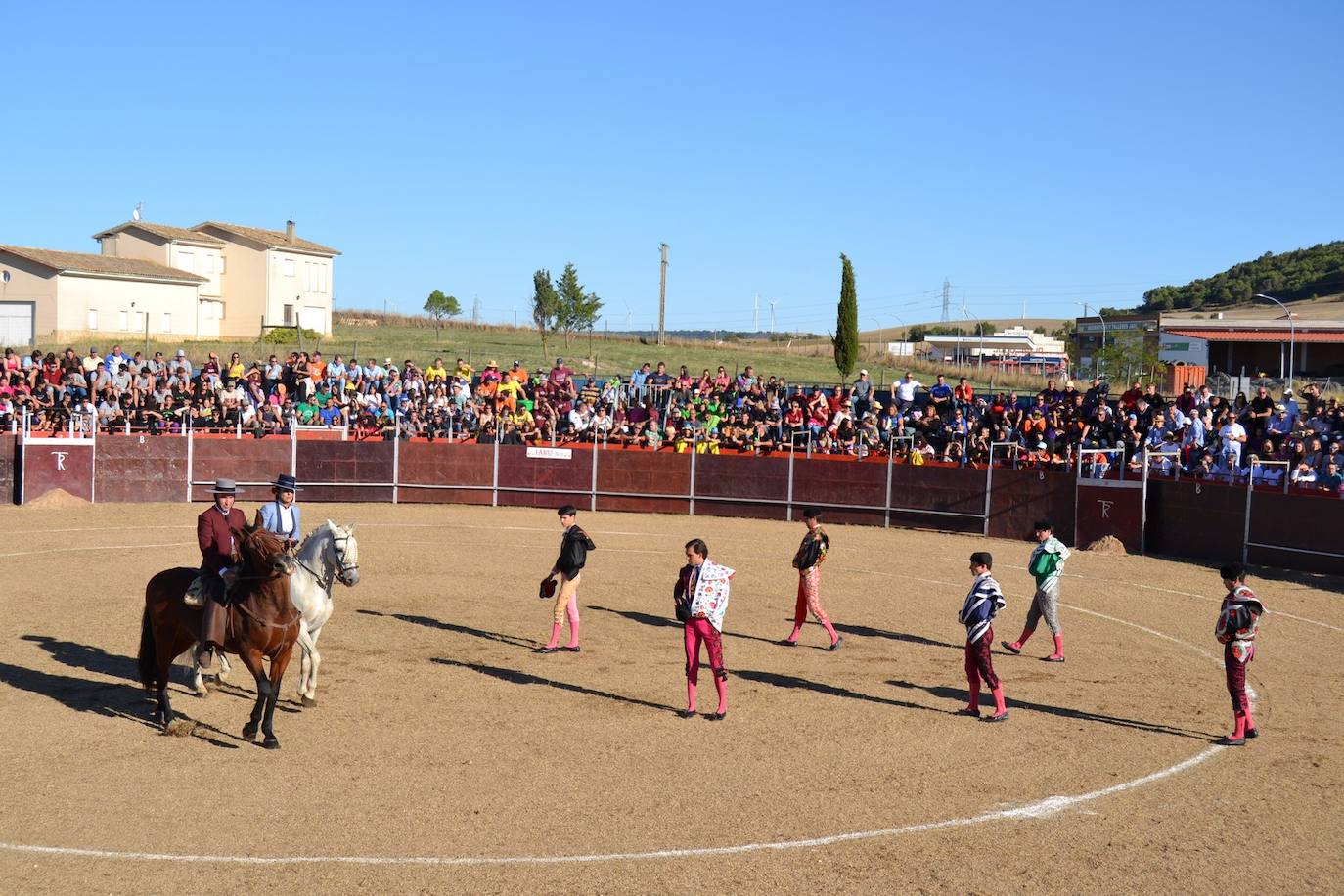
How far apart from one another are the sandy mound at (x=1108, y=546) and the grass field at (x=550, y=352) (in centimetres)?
2119

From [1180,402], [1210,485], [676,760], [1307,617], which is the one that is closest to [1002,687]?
[676,760]

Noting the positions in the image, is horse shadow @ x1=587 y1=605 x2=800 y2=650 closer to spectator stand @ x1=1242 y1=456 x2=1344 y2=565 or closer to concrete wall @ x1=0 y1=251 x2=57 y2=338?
spectator stand @ x1=1242 y1=456 x2=1344 y2=565

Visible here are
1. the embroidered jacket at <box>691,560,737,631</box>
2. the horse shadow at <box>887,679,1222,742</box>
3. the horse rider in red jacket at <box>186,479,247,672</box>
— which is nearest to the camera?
the horse rider in red jacket at <box>186,479,247,672</box>

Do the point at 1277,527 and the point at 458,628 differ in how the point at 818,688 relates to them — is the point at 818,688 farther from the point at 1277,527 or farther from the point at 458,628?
the point at 1277,527

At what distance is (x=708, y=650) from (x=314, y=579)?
4.14 metres

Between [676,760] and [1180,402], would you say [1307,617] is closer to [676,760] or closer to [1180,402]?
[1180,402]

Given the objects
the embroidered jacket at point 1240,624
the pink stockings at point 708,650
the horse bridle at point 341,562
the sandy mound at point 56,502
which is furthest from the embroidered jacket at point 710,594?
the sandy mound at point 56,502

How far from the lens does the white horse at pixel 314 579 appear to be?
12.5 metres

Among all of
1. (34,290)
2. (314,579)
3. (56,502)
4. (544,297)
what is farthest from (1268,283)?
(314,579)

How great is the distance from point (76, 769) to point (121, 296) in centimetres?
5509

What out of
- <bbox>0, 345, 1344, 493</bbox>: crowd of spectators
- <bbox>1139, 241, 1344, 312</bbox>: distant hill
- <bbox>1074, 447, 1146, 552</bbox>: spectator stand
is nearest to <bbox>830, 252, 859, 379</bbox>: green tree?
<bbox>0, 345, 1344, 493</bbox>: crowd of spectators

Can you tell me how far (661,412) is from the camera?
112 ft

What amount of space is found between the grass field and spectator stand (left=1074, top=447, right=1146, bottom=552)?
2056cm

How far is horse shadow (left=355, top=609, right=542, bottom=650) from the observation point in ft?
52.3
